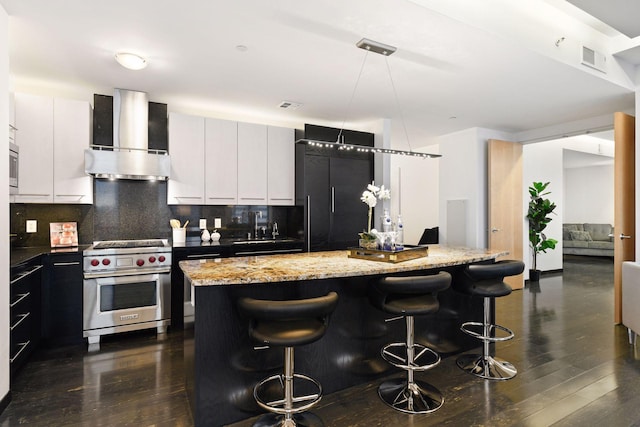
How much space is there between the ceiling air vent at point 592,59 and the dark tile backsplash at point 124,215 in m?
3.57

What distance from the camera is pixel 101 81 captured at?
368cm

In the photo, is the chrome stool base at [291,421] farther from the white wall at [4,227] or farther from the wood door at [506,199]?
the wood door at [506,199]

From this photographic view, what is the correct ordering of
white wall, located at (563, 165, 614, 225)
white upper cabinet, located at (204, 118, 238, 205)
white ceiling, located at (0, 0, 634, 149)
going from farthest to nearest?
white wall, located at (563, 165, 614, 225), white upper cabinet, located at (204, 118, 238, 205), white ceiling, located at (0, 0, 634, 149)

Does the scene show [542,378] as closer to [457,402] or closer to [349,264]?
[457,402]

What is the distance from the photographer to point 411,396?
2.35 meters

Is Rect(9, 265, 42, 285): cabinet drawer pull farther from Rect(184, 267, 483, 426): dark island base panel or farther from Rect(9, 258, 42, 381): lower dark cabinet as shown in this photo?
Rect(184, 267, 483, 426): dark island base panel

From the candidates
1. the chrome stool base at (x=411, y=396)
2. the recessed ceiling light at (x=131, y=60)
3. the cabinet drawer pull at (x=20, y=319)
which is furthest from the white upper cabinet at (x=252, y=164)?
the chrome stool base at (x=411, y=396)

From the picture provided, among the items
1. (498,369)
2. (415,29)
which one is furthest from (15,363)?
(415,29)

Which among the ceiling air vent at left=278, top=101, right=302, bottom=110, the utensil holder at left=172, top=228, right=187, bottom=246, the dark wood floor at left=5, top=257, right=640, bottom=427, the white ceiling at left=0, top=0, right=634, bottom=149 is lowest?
the dark wood floor at left=5, top=257, right=640, bottom=427

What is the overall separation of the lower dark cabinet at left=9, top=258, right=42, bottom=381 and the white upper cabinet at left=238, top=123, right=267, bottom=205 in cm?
231

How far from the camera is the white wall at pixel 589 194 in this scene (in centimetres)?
968

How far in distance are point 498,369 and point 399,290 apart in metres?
1.35

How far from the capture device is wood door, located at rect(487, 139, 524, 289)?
564 cm

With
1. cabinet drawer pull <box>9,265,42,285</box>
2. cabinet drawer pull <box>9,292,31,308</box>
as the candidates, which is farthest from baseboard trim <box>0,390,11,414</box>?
cabinet drawer pull <box>9,265,42,285</box>
